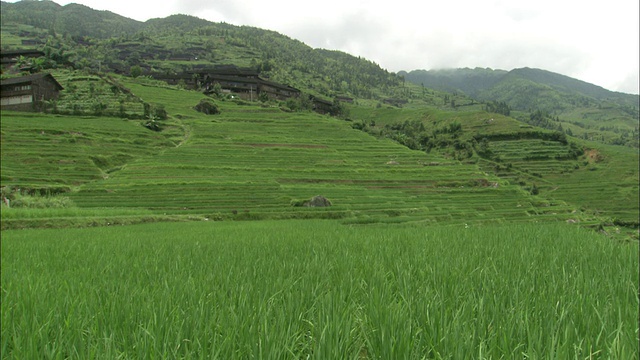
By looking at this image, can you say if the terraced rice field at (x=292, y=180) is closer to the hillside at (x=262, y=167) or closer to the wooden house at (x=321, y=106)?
the hillside at (x=262, y=167)

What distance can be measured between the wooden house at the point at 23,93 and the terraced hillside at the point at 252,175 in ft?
24.1

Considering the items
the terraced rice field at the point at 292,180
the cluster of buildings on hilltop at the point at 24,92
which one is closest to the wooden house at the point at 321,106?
the terraced rice field at the point at 292,180

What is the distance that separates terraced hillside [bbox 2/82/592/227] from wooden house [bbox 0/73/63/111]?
24.1ft

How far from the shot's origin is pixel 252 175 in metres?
48.5

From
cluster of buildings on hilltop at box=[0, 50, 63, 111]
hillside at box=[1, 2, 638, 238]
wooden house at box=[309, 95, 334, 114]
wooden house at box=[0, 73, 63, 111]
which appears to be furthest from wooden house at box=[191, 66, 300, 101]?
wooden house at box=[0, 73, 63, 111]

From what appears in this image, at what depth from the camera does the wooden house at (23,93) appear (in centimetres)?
6531

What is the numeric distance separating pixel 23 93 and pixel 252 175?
50.9 metres

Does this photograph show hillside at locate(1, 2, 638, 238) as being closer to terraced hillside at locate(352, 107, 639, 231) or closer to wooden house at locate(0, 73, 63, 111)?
terraced hillside at locate(352, 107, 639, 231)

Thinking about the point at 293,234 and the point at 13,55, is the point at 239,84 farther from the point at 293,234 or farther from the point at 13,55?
the point at 293,234

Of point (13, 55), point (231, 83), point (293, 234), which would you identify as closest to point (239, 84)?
point (231, 83)

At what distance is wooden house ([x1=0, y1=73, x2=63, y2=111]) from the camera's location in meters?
65.3

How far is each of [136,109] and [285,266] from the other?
257 ft

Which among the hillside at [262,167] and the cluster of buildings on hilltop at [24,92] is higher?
the cluster of buildings on hilltop at [24,92]

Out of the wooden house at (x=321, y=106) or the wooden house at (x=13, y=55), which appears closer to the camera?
the wooden house at (x=13, y=55)
